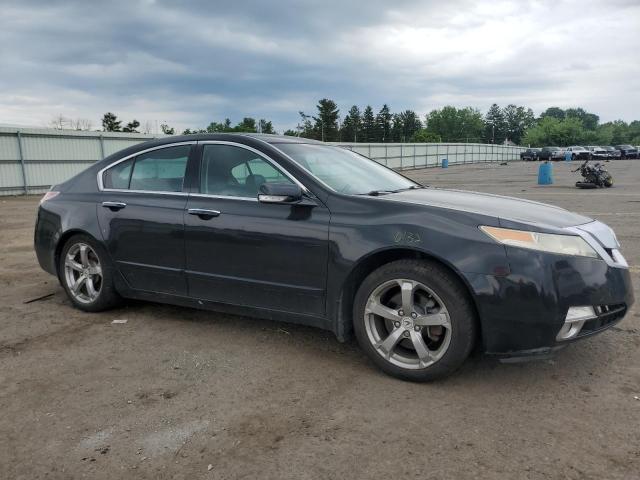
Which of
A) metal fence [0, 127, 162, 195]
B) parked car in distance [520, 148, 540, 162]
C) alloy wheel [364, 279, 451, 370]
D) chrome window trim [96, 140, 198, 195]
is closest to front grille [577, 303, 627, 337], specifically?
alloy wheel [364, 279, 451, 370]

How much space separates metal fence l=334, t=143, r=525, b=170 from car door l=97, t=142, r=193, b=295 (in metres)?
26.3

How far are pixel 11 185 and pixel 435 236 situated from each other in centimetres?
2007

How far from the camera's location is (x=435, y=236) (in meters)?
3.12

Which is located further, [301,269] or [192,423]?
[301,269]

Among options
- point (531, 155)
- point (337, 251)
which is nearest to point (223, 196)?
point (337, 251)

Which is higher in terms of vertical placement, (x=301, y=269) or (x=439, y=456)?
(x=301, y=269)

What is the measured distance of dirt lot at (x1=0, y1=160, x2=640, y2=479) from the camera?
2.43m

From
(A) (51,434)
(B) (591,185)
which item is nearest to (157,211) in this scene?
(A) (51,434)

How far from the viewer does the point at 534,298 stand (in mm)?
2922

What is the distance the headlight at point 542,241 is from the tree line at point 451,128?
2753 inches

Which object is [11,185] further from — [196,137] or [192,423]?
[192,423]

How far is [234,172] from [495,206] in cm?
189

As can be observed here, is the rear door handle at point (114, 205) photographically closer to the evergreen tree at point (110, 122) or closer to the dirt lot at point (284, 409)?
the dirt lot at point (284, 409)

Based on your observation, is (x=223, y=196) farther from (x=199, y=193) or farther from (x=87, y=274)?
(x=87, y=274)
